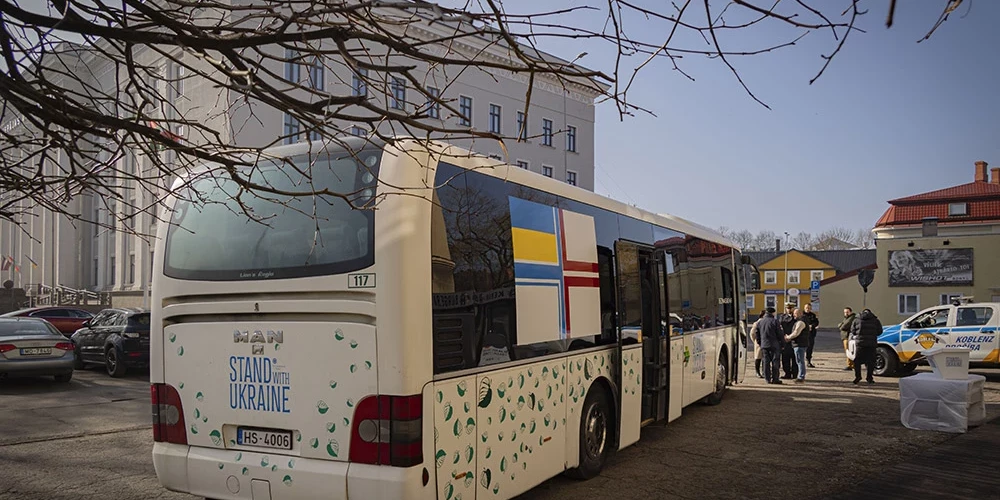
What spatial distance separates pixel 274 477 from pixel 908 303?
54817 mm

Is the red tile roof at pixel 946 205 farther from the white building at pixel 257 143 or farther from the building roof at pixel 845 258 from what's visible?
the building roof at pixel 845 258

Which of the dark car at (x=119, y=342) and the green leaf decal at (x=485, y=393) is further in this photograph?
the dark car at (x=119, y=342)

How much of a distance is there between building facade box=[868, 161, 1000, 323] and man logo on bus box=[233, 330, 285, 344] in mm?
52565

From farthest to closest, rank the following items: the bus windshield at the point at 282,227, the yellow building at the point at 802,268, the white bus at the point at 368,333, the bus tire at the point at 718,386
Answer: the yellow building at the point at 802,268 < the bus tire at the point at 718,386 < the bus windshield at the point at 282,227 < the white bus at the point at 368,333

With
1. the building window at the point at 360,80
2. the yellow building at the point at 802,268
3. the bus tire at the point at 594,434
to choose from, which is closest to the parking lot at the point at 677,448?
the bus tire at the point at 594,434

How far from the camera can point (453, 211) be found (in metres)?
5.74

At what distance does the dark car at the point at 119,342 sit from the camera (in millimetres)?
17844

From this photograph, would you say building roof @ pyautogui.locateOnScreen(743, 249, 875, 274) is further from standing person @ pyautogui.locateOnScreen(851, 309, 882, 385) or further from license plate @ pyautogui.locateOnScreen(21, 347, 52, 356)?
license plate @ pyautogui.locateOnScreen(21, 347, 52, 356)

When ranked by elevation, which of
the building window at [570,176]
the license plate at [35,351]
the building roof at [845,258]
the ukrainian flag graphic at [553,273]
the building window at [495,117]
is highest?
the building window at [495,117]

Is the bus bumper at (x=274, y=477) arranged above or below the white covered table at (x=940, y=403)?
above

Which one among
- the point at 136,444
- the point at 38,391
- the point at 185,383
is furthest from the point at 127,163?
the point at 185,383

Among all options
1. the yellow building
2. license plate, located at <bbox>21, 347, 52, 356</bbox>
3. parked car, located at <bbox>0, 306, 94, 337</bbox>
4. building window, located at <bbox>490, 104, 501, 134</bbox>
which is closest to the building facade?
building window, located at <bbox>490, 104, 501, 134</bbox>

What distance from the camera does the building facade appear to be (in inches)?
1916

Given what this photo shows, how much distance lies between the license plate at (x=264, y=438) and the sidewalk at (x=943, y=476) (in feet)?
16.2
